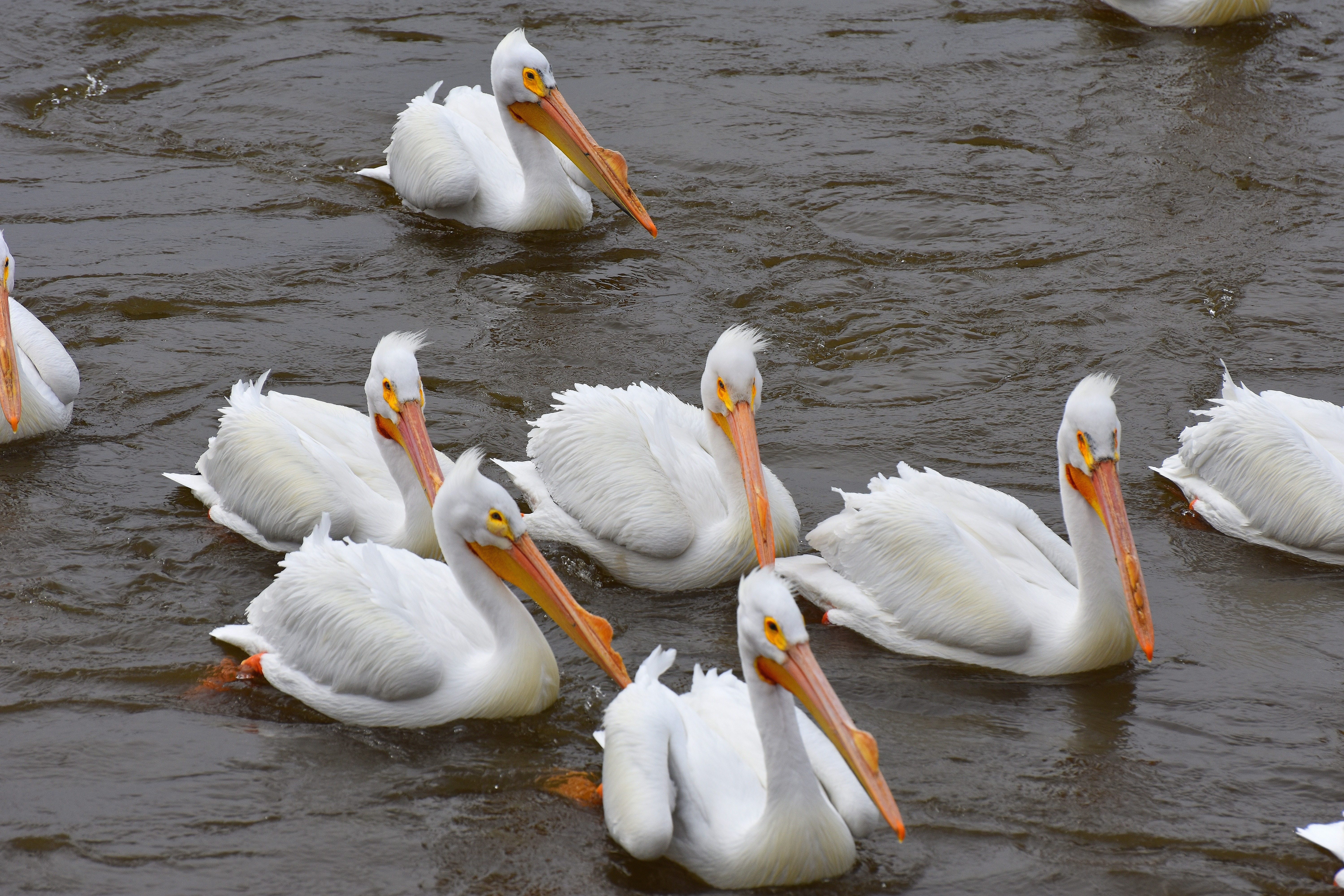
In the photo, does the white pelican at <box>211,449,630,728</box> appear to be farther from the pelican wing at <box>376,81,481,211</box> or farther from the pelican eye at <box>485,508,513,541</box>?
the pelican wing at <box>376,81,481,211</box>

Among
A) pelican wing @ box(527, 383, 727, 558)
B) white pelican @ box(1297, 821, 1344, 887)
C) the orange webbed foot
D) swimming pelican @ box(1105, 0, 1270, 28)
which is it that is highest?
swimming pelican @ box(1105, 0, 1270, 28)

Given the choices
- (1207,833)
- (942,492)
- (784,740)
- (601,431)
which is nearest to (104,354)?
(601,431)

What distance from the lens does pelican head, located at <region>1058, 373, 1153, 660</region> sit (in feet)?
14.7

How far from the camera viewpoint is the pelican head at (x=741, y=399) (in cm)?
495

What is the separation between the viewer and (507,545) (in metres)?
4.37

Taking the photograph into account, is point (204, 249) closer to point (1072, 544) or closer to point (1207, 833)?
point (1072, 544)

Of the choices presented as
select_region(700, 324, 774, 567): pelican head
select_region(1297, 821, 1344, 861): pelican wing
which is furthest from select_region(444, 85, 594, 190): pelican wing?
select_region(1297, 821, 1344, 861): pelican wing

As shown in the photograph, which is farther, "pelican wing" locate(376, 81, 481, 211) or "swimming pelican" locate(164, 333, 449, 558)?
"pelican wing" locate(376, 81, 481, 211)

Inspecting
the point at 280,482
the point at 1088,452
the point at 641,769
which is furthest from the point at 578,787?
the point at 1088,452

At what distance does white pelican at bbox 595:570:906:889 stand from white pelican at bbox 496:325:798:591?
41.5 inches

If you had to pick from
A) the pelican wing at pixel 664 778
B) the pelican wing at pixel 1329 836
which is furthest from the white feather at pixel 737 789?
the pelican wing at pixel 1329 836

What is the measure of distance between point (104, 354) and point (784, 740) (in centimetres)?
422

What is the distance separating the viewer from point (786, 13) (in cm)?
1052

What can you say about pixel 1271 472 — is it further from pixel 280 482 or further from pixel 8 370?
pixel 8 370
